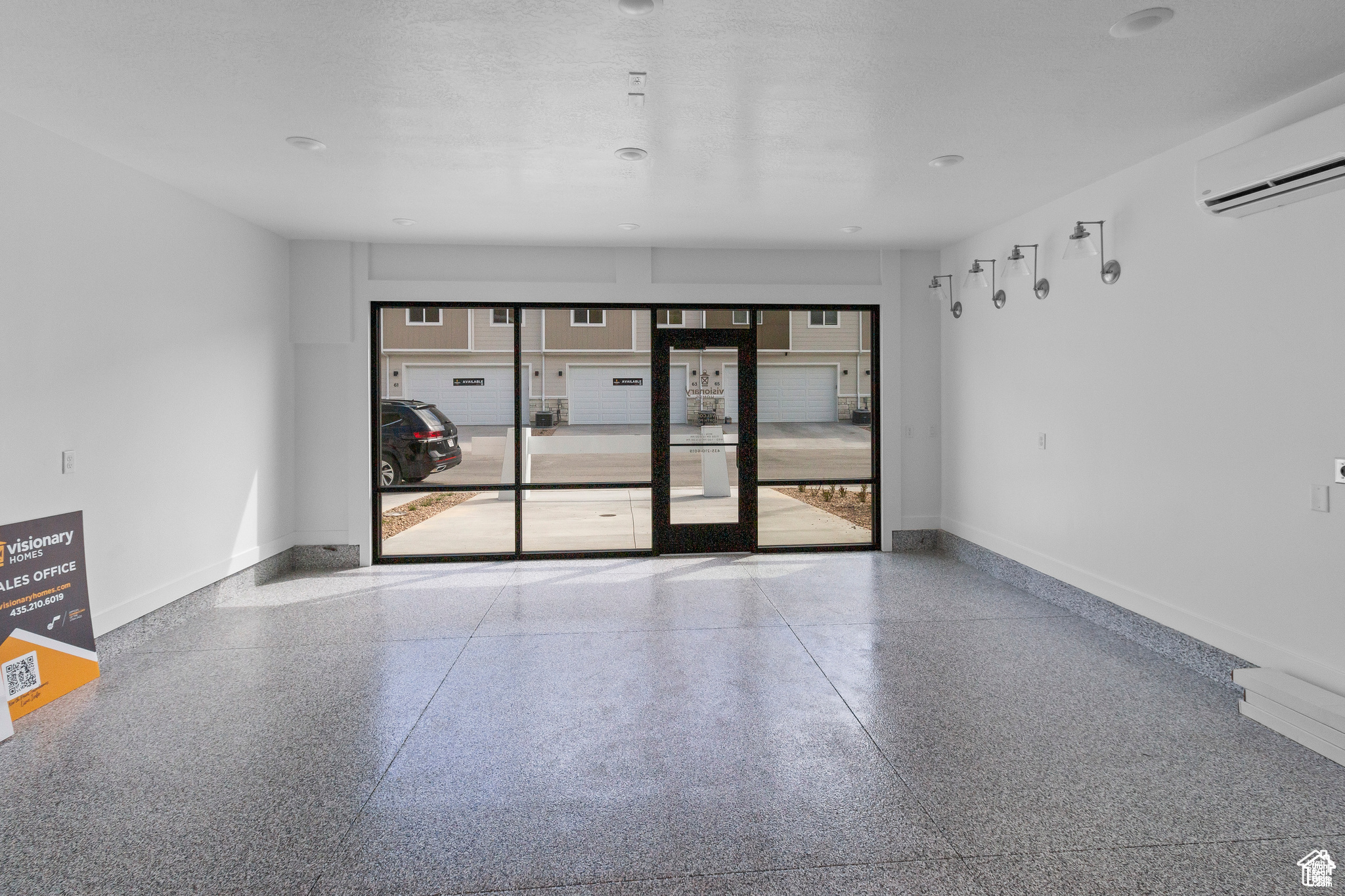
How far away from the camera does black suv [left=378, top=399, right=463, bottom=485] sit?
8.22 m

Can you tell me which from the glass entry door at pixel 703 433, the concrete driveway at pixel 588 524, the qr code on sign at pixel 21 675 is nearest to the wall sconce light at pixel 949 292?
the glass entry door at pixel 703 433

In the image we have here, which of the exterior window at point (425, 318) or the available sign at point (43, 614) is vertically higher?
the exterior window at point (425, 318)

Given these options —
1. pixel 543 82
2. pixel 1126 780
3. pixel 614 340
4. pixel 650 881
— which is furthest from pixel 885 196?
pixel 614 340

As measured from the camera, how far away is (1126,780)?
266 centimetres

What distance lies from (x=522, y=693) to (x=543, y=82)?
273 centimetres

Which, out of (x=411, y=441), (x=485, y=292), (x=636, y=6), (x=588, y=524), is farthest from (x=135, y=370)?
(x=588, y=524)

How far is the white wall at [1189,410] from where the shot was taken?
3.19 m

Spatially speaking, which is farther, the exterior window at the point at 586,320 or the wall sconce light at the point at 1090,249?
the exterior window at the point at 586,320

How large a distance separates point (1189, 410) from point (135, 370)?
5785mm

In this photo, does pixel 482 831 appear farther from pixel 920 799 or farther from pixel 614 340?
pixel 614 340

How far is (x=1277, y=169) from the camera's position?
3.11 metres

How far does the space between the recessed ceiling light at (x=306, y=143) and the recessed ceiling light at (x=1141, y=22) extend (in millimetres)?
3583
